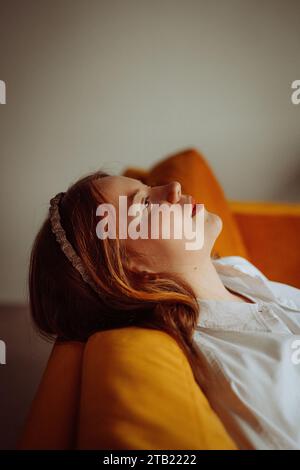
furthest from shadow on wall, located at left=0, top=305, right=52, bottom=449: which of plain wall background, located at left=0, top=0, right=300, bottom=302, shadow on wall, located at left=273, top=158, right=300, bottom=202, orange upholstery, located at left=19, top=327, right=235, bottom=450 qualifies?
shadow on wall, located at left=273, top=158, right=300, bottom=202

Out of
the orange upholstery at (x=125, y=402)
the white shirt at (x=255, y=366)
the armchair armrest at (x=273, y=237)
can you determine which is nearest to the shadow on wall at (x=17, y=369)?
the orange upholstery at (x=125, y=402)

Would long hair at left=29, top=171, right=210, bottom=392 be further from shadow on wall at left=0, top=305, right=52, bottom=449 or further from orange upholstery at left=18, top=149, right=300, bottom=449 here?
shadow on wall at left=0, top=305, right=52, bottom=449

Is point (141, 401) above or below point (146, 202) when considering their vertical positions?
below

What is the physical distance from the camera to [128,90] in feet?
5.16

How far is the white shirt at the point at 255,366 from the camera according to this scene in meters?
0.61

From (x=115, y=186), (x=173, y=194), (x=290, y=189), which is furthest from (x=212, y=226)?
(x=290, y=189)

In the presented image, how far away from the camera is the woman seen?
2.33ft

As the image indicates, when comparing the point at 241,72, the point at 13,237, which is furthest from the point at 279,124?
the point at 13,237

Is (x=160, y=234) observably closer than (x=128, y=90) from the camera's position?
Yes

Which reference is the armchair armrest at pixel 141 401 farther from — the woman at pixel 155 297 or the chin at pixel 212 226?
the chin at pixel 212 226

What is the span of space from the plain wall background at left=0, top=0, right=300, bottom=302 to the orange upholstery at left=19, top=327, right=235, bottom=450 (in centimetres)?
101

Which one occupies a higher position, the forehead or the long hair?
the forehead

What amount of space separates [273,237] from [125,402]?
93 centimetres

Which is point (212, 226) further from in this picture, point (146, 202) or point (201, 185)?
point (201, 185)
